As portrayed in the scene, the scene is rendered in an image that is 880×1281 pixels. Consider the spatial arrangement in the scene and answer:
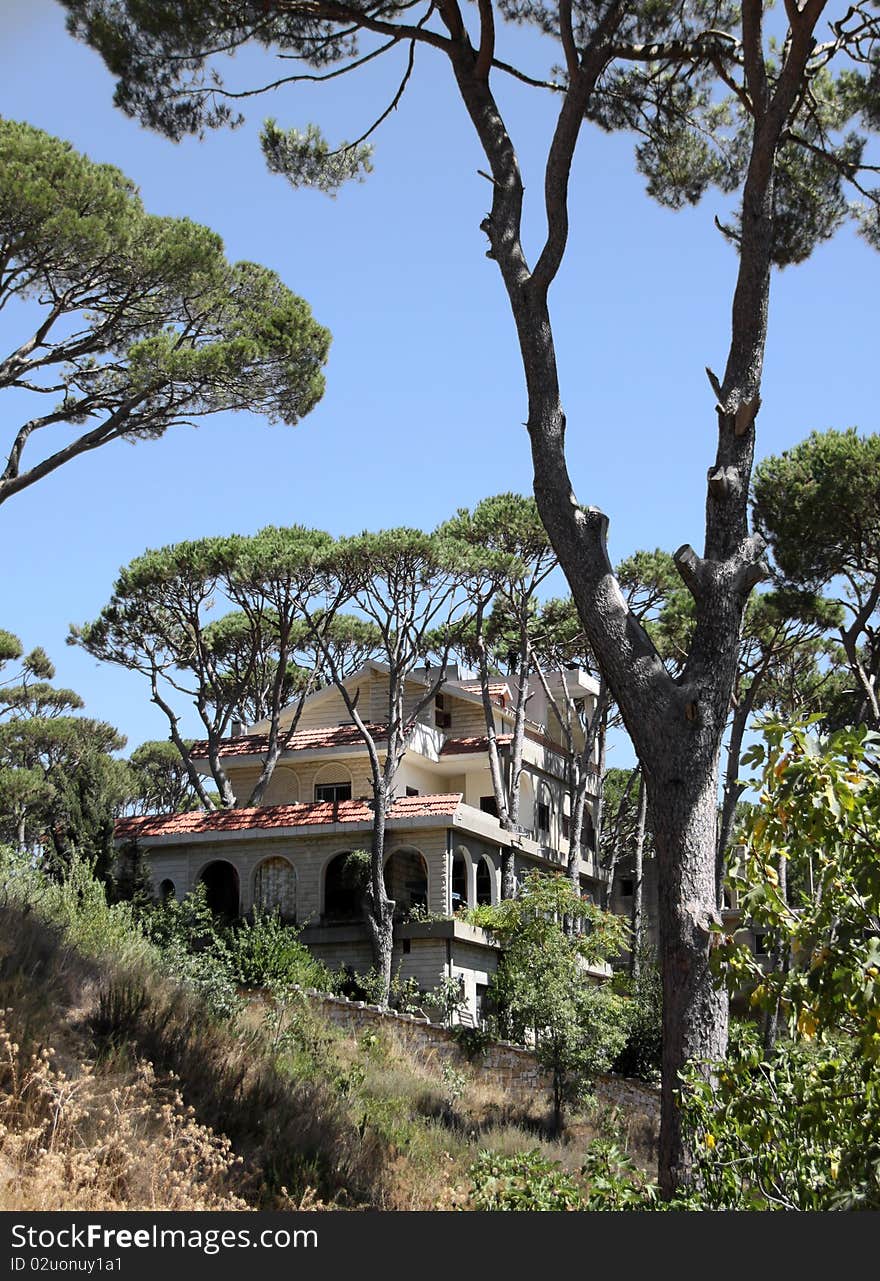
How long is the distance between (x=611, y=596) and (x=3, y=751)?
40488 mm

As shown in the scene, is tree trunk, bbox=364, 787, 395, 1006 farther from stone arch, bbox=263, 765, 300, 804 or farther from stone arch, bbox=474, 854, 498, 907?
stone arch, bbox=263, 765, 300, 804

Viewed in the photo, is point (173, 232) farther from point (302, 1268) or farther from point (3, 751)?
point (3, 751)

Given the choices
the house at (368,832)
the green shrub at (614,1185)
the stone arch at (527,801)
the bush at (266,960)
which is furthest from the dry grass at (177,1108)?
the stone arch at (527,801)

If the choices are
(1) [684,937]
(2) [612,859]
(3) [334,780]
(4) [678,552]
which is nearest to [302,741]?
(3) [334,780]

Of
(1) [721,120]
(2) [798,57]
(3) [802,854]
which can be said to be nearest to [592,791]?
(1) [721,120]

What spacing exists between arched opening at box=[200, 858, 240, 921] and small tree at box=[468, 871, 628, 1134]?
33.3 feet

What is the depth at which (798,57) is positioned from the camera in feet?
32.3

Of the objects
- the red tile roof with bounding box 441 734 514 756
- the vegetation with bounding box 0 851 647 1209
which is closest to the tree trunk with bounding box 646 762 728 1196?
the vegetation with bounding box 0 851 647 1209

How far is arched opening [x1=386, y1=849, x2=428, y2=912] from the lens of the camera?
29938 millimetres

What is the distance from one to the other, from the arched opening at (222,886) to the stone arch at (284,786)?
342 cm

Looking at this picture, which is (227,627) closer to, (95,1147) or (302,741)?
(302,741)

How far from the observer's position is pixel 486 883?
32531 millimetres

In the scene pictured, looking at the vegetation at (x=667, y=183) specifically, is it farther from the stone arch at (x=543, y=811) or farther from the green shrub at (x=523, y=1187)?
the stone arch at (x=543, y=811)

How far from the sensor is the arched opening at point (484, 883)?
104ft
